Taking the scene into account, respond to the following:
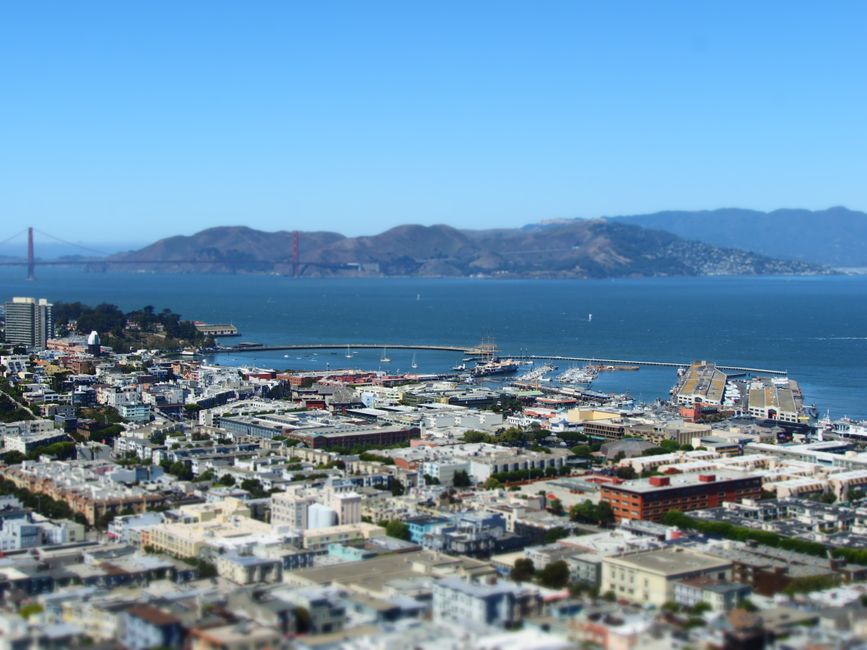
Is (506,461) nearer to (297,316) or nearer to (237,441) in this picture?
(237,441)

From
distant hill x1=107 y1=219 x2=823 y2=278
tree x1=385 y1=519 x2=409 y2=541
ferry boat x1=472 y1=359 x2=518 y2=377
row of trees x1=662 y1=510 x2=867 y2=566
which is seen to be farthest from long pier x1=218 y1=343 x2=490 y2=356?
distant hill x1=107 y1=219 x2=823 y2=278

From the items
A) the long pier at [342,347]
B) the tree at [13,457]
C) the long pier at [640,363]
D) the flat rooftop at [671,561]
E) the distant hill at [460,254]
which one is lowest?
the tree at [13,457]

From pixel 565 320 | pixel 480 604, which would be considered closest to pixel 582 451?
pixel 480 604

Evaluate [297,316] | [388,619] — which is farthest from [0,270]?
[388,619]

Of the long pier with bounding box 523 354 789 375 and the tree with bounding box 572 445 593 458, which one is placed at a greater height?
the long pier with bounding box 523 354 789 375

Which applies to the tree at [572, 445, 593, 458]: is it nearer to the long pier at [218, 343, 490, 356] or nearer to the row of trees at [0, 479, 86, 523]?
the row of trees at [0, 479, 86, 523]

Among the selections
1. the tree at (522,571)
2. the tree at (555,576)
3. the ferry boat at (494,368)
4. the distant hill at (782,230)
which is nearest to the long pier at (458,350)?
the ferry boat at (494,368)

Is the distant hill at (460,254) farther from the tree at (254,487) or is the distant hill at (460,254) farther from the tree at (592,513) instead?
the tree at (592,513)

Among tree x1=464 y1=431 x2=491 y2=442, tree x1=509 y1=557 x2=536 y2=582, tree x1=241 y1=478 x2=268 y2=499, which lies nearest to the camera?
tree x1=509 y1=557 x2=536 y2=582
